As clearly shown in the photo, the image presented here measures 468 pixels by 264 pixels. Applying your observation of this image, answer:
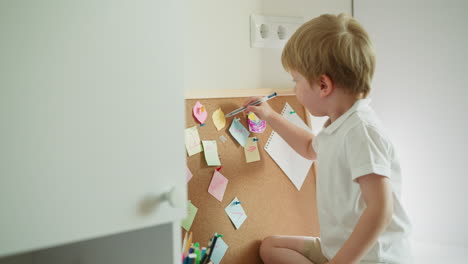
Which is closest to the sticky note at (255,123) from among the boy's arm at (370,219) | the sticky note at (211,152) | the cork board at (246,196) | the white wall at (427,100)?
the cork board at (246,196)

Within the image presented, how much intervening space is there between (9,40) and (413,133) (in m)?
1.34

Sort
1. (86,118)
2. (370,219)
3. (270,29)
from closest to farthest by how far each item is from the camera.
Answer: (86,118) → (370,219) → (270,29)

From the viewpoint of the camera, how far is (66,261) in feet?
2.70

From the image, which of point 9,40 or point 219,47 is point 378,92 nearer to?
point 219,47

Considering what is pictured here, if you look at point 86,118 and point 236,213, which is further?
point 236,213

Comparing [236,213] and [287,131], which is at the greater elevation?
[287,131]

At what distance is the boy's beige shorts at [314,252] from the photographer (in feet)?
3.67

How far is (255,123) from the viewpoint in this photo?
4.05 feet

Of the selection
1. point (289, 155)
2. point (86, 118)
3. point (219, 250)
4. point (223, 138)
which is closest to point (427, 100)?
point (289, 155)

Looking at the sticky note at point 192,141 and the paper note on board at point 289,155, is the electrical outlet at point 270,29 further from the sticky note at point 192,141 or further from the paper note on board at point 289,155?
the sticky note at point 192,141

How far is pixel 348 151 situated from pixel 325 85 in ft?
0.56

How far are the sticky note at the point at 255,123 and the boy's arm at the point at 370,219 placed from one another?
0.41m

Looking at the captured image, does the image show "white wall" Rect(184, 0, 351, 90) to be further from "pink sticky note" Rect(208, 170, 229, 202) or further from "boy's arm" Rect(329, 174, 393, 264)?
"boy's arm" Rect(329, 174, 393, 264)

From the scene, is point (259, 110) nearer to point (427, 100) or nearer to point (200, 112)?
point (200, 112)
